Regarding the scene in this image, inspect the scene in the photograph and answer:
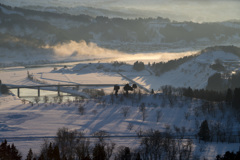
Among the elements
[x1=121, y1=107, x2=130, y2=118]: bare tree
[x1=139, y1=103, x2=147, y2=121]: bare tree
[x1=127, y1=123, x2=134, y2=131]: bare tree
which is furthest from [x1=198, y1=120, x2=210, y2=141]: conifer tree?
[x1=121, y1=107, x2=130, y2=118]: bare tree

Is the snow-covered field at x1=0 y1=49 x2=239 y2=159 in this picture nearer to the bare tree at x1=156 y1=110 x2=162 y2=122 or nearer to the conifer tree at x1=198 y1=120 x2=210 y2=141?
the bare tree at x1=156 y1=110 x2=162 y2=122

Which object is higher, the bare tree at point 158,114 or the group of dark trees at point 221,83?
the group of dark trees at point 221,83

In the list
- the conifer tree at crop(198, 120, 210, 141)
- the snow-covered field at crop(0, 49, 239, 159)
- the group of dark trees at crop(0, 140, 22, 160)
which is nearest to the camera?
the group of dark trees at crop(0, 140, 22, 160)

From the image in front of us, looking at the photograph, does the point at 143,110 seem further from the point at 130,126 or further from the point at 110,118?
the point at 130,126

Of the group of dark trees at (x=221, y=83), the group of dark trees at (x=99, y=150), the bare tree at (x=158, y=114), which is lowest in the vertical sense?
the group of dark trees at (x=99, y=150)

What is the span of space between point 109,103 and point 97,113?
5.95 m

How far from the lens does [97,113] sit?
4834 centimetres

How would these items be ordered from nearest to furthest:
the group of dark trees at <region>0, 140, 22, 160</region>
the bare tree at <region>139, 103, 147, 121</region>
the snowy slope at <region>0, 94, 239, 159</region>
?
the group of dark trees at <region>0, 140, 22, 160</region> < the snowy slope at <region>0, 94, 239, 159</region> < the bare tree at <region>139, 103, 147, 121</region>

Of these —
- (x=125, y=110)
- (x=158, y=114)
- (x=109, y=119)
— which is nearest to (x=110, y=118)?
(x=109, y=119)

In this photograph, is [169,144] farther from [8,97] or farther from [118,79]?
[118,79]

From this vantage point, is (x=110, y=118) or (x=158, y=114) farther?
(x=158, y=114)

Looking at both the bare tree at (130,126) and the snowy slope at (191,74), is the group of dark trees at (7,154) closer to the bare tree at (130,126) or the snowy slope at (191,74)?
the bare tree at (130,126)

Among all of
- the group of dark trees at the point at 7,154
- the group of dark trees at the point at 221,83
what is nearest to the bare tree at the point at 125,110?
the group of dark trees at the point at 7,154

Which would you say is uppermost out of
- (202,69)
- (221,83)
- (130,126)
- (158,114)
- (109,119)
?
(202,69)
